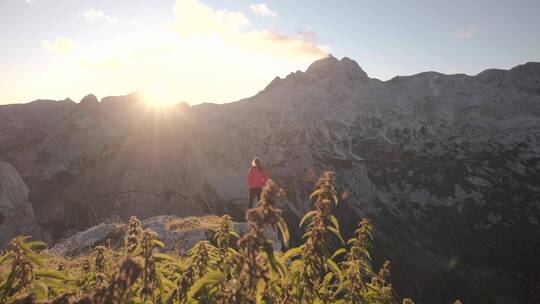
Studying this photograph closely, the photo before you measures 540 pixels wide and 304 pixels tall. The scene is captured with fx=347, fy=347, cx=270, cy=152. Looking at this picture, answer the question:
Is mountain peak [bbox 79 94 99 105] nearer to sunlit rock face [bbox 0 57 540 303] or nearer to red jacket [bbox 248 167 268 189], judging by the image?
sunlit rock face [bbox 0 57 540 303]

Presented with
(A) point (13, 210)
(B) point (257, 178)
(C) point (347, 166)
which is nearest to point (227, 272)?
(B) point (257, 178)

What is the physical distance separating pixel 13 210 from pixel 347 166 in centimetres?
9770

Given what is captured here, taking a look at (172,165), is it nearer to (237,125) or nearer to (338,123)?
(237,125)

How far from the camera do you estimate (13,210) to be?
5541cm

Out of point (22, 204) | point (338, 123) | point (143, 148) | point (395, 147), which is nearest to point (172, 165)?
point (143, 148)

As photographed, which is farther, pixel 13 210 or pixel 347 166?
pixel 347 166

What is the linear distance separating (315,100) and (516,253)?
95767 millimetres

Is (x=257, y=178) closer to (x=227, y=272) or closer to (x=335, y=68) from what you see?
(x=227, y=272)

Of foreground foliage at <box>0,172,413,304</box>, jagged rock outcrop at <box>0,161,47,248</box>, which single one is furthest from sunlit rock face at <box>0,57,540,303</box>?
foreground foliage at <box>0,172,413,304</box>

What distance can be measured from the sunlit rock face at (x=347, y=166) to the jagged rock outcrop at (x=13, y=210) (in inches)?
1485

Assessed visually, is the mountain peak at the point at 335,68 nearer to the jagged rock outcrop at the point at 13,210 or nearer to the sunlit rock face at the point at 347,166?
the sunlit rock face at the point at 347,166

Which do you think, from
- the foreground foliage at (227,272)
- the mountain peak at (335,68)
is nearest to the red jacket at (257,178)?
the foreground foliage at (227,272)

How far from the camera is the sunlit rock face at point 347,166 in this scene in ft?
312

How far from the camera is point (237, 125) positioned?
481ft
